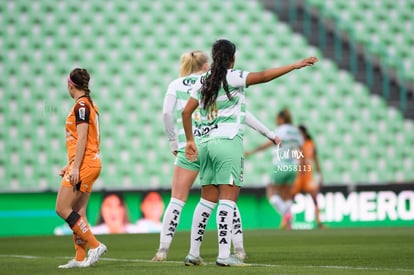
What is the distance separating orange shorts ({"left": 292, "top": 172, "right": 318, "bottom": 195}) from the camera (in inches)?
677

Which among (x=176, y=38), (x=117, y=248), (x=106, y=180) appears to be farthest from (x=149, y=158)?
(x=117, y=248)

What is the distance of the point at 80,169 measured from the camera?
770cm

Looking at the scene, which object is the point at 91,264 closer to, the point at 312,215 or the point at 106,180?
the point at 312,215

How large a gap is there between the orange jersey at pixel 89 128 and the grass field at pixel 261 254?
0.94m

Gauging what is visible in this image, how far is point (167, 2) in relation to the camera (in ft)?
69.6

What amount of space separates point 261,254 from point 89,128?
2.49 meters

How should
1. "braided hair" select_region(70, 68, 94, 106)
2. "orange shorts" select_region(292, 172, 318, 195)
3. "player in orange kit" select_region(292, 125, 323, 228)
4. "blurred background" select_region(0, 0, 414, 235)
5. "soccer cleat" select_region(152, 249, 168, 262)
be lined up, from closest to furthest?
"braided hair" select_region(70, 68, 94, 106)
"soccer cleat" select_region(152, 249, 168, 262)
"player in orange kit" select_region(292, 125, 323, 228)
"orange shorts" select_region(292, 172, 318, 195)
"blurred background" select_region(0, 0, 414, 235)

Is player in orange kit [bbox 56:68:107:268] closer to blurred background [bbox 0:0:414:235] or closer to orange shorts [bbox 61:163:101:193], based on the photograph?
orange shorts [bbox 61:163:101:193]

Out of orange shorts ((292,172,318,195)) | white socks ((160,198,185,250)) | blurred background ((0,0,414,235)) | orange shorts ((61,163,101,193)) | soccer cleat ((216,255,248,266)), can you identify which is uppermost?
blurred background ((0,0,414,235))

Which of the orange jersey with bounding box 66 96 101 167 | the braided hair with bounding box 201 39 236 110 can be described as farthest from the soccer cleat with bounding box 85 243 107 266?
the braided hair with bounding box 201 39 236 110

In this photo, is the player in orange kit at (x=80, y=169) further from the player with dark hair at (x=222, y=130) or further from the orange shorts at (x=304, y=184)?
the orange shorts at (x=304, y=184)

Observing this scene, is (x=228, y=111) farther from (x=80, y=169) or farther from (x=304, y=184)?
(x=304, y=184)

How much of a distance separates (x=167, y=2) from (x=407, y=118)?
237 inches

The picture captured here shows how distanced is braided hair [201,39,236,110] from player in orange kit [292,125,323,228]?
9621 millimetres
